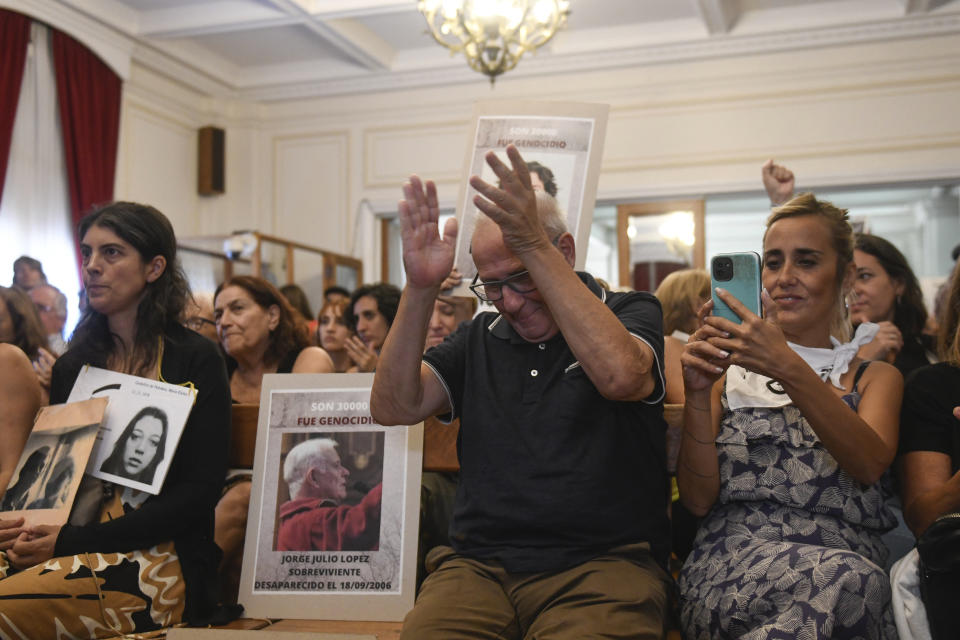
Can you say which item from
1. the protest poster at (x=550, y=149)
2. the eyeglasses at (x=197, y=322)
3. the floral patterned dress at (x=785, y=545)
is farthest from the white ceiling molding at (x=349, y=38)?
the floral patterned dress at (x=785, y=545)

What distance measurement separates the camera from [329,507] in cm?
199

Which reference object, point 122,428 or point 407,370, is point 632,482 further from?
point 122,428

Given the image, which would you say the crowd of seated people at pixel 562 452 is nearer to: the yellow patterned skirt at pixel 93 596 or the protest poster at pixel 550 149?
the yellow patterned skirt at pixel 93 596

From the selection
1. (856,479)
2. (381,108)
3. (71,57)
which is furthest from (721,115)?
(856,479)

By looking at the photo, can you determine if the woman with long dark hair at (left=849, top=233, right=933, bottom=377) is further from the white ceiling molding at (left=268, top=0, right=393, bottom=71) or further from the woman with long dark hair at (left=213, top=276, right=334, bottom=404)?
A: the white ceiling molding at (left=268, top=0, right=393, bottom=71)

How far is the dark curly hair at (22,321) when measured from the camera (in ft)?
8.75

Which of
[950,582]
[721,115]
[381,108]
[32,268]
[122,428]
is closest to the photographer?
[950,582]

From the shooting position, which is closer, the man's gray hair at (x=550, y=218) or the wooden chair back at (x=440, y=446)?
the man's gray hair at (x=550, y=218)

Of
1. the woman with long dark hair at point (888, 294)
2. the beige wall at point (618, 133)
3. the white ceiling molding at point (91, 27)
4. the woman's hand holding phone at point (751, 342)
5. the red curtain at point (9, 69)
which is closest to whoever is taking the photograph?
the woman's hand holding phone at point (751, 342)

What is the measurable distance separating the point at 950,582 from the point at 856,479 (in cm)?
25

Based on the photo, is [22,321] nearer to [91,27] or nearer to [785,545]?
[785,545]

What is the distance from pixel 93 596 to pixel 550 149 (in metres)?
1.59

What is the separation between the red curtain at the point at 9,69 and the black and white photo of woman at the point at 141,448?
4.31 metres

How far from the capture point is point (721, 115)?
647 cm
